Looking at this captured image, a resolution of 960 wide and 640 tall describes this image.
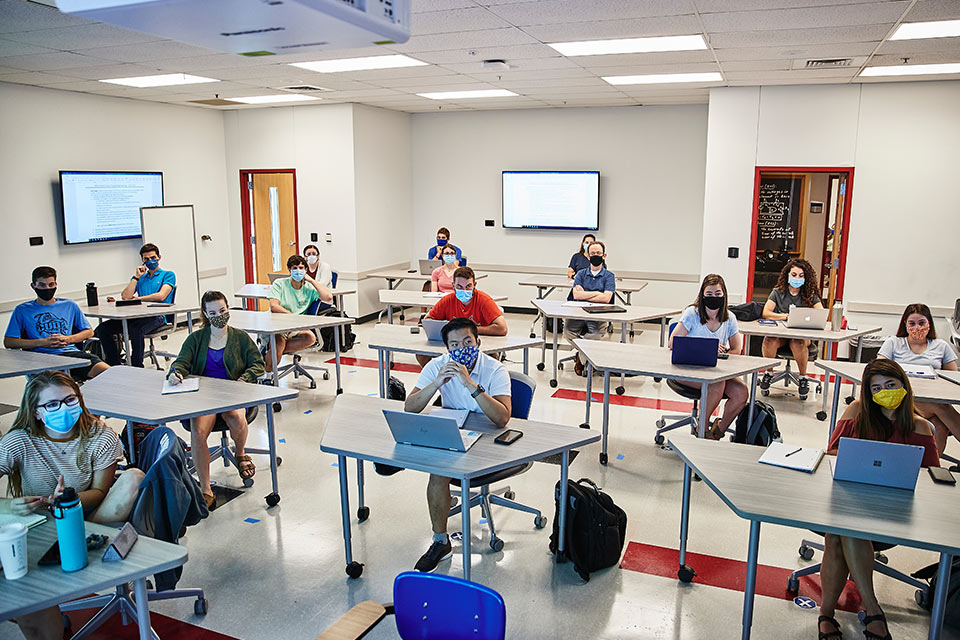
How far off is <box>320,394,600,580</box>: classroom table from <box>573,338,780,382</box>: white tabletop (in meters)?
1.35

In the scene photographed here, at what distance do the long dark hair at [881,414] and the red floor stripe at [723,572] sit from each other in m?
0.77

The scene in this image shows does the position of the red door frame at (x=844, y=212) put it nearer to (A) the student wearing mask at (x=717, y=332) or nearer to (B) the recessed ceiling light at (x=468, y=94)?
(A) the student wearing mask at (x=717, y=332)

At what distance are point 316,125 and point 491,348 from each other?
5683mm

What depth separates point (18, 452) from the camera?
3.08 metres

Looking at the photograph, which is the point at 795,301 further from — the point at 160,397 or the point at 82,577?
the point at 82,577

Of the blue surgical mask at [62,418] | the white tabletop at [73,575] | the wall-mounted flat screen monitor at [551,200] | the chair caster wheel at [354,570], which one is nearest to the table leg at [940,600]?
the chair caster wheel at [354,570]

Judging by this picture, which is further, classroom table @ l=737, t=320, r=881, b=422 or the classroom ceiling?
classroom table @ l=737, t=320, r=881, b=422

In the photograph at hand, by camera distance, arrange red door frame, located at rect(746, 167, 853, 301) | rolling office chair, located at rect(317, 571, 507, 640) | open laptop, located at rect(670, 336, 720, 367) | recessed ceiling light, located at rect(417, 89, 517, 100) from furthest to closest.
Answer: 1. recessed ceiling light, located at rect(417, 89, 517, 100)
2. red door frame, located at rect(746, 167, 853, 301)
3. open laptop, located at rect(670, 336, 720, 367)
4. rolling office chair, located at rect(317, 571, 507, 640)

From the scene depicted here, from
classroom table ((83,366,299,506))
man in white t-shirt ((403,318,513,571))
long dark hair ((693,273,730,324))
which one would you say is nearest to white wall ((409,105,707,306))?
long dark hair ((693,273,730,324))

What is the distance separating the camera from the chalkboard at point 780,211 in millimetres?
11266

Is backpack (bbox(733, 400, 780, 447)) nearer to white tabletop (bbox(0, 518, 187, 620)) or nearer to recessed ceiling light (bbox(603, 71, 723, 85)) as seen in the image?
white tabletop (bbox(0, 518, 187, 620))

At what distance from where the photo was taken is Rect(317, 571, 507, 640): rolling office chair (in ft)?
6.64

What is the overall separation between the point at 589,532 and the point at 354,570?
121 centimetres

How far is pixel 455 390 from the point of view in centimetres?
400
